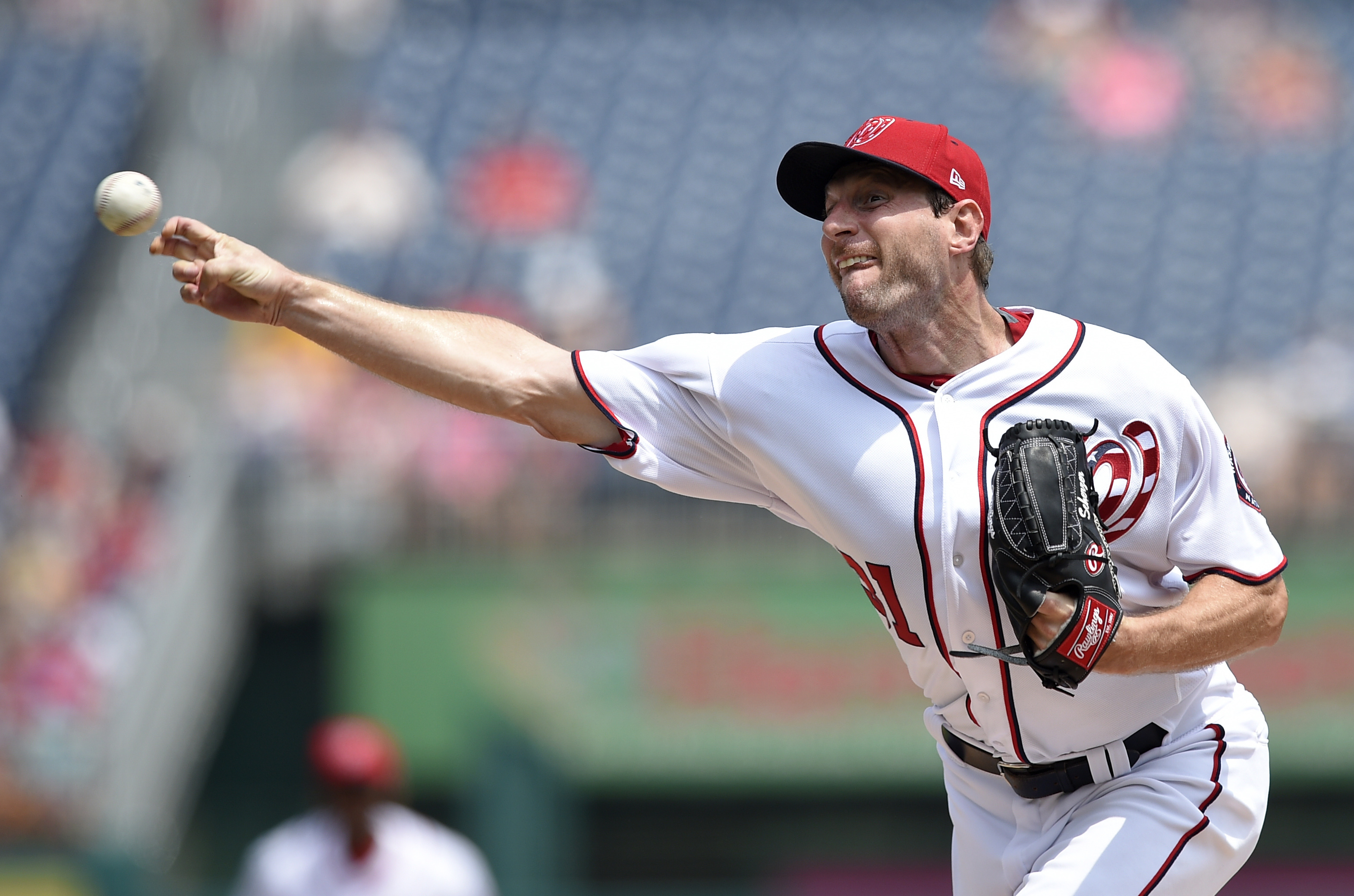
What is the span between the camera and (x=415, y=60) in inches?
561

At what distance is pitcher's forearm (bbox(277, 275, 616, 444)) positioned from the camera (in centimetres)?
311

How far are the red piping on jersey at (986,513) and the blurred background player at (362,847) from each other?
3327 millimetres

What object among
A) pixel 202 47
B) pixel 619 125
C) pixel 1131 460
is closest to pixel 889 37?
pixel 619 125

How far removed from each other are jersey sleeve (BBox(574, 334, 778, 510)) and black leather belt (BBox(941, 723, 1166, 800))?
0.78 metres

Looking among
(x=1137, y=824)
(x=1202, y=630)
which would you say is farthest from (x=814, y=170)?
(x=1137, y=824)

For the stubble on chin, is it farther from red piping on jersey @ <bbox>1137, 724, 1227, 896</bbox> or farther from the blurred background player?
the blurred background player

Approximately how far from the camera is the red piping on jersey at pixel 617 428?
3215 mm

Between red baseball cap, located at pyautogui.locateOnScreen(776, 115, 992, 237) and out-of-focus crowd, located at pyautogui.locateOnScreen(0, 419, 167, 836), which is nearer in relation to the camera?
red baseball cap, located at pyautogui.locateOnScreen(776, 115, 992, 237)

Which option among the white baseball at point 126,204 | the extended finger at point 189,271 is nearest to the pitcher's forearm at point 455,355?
the extended finger at point 189,271

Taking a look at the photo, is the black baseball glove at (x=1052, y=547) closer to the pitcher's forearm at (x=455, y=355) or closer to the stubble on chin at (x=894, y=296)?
the stubble on chin at (x=894, y=296)

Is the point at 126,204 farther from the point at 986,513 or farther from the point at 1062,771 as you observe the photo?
the point at 1062,771

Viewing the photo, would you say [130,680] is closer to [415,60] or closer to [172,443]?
[172,443]

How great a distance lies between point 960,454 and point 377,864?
3.75 meters

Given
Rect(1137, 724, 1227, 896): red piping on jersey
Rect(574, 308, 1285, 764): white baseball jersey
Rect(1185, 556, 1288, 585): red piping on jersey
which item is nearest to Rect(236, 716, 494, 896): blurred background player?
Rect(574, 308, 1285, 764): white baseball jersey
